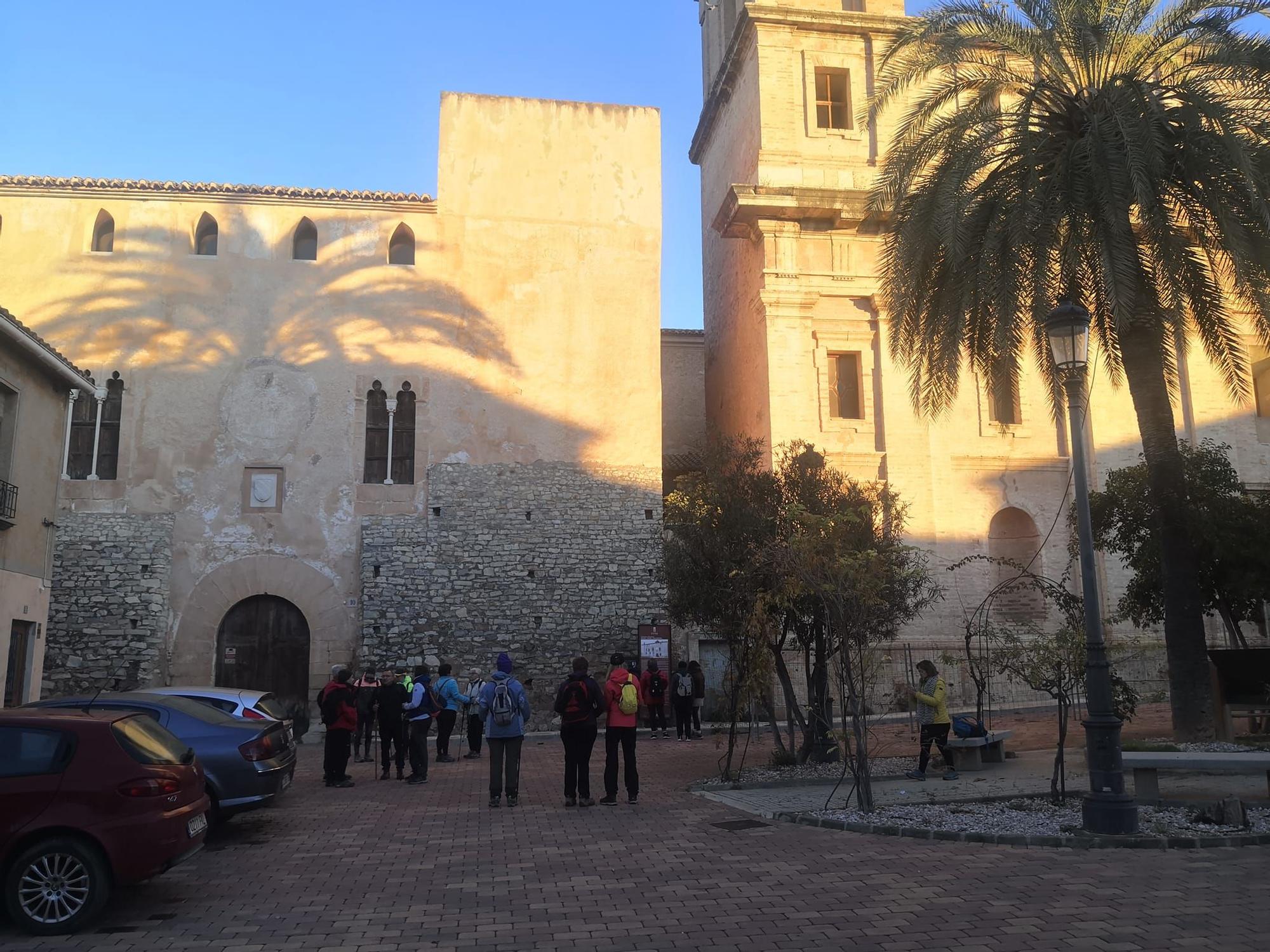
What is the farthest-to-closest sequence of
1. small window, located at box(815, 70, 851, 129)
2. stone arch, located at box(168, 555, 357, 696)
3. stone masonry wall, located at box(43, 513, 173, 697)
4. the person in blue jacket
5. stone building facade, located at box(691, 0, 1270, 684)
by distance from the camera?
small window, located at box(815, 70, 851, 129) < stone building facade, located at box(691, 0, 1270, 684) < stone arch, located at box(168, 555, 357, 696) < stone masonry wall, located at box(43, 513, 173, 697) < the person in blue jacket

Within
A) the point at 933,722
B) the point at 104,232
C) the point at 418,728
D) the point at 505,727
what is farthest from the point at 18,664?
the point at 933,722

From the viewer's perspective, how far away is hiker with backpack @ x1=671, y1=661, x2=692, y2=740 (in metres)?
19.8

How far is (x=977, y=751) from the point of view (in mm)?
13219

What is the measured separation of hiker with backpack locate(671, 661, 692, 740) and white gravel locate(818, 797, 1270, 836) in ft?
Answer: 32.2

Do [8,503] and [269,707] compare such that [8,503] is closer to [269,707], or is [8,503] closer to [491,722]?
[269,707]

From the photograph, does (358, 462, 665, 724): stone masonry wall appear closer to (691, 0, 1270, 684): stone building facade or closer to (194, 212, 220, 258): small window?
(691, 0, 1270, 684): stone building facade

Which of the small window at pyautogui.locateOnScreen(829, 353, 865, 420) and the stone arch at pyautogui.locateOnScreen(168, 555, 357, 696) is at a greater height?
the small window at pyautogui.locateOnScreen(829, 353, 865, 420)

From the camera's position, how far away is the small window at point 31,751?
660cm

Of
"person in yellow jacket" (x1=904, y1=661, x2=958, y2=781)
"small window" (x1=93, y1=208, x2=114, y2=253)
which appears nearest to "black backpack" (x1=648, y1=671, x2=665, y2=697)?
"person in yellow jacket" (x1=904, y1=661, x2=958, y2=781)

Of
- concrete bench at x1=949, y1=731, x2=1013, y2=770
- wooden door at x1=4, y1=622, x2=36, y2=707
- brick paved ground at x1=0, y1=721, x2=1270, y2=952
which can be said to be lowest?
brick paved ground at x1=0, y1=721, x2=1270, y2=952

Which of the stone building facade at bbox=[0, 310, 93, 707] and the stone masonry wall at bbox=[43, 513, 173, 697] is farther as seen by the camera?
the stone masonry wall at bbox=[43, 513, 173, 697]

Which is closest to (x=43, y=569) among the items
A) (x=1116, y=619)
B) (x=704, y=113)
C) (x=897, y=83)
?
(x=897, y=83)

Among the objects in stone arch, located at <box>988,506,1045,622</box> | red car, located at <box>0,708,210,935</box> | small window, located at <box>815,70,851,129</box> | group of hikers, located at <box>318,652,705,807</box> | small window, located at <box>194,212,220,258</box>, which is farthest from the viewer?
small window, located at <box>815,70,851,129</box>

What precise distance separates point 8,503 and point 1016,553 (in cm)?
2264
